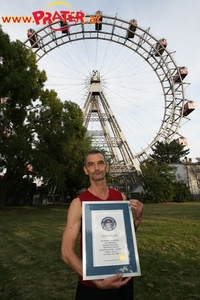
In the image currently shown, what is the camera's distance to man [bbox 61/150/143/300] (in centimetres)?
164

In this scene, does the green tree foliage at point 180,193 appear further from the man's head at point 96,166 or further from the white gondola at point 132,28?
the man's head at point 96,166

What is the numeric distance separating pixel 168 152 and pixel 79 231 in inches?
2108

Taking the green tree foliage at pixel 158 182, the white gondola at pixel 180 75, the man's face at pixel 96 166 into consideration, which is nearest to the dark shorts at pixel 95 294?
the man's face at pixel 96 166

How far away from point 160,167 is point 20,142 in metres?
22.1

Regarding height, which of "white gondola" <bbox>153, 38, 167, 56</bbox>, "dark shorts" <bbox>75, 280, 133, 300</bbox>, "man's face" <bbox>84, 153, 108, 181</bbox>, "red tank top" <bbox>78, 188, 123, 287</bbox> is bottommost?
"dark shorts" <bbox>75, 280, 133, 300</bbox>

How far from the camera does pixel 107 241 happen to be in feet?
5.66

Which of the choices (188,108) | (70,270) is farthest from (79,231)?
(188,108)

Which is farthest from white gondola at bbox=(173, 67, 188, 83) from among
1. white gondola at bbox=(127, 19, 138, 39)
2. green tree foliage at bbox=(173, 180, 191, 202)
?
green tree foliage at bbox=(173, 180, 191, 202)

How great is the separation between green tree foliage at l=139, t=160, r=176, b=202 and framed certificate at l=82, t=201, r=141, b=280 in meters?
28.7

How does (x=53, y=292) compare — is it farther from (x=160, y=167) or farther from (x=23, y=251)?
(x=160, y=167)

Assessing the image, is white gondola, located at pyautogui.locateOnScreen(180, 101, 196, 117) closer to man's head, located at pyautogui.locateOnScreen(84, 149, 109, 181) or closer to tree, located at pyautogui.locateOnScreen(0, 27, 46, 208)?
tree, located at pyautogui.locateOnScreen(0, 27, 46, 208)

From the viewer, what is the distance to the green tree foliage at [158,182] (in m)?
29.4

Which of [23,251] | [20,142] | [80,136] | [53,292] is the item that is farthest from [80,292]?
[80,136]

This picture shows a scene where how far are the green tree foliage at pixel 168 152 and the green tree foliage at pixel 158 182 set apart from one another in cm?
2124
